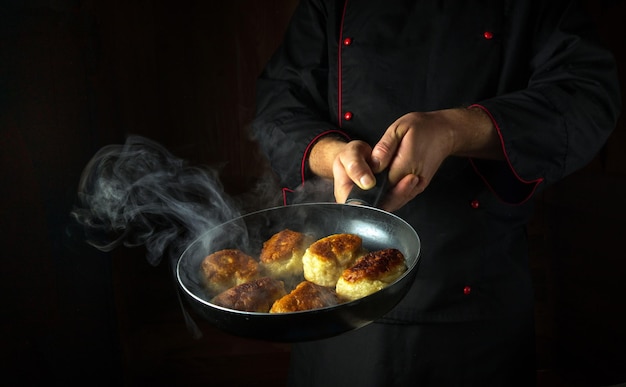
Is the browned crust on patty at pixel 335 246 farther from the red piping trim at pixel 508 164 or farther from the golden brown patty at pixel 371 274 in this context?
the red piping trim at pixel 508 164

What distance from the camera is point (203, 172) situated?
9.75 feet

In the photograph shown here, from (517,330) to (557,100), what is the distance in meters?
0.78

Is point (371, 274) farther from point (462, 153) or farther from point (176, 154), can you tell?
point (176, 154)

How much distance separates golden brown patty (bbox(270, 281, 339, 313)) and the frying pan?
15 centimetres

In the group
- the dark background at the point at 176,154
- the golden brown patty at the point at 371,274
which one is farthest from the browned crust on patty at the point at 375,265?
the dark background at the point at 176,154

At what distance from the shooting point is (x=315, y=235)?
1520 mm

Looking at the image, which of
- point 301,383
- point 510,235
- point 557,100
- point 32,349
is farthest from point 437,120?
point 32,349

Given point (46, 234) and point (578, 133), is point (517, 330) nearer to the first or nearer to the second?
point (578, 133)

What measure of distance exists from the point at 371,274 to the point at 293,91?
92 centimetres

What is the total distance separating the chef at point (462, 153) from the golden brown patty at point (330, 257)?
283mm

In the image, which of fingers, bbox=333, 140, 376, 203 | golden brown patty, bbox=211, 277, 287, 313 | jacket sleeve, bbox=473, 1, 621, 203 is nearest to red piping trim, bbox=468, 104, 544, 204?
jacket sleeve, bbox=473, 1, 621, 203

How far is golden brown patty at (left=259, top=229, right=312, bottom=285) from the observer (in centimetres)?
141

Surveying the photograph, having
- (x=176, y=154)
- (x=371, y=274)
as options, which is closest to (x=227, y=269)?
(x=371, y=274)

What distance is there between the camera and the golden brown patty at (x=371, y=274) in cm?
122
